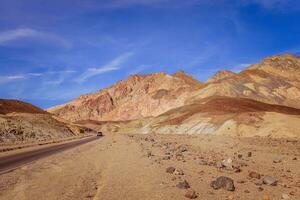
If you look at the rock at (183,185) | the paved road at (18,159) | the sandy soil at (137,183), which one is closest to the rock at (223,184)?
the sandy soil at (137,183)

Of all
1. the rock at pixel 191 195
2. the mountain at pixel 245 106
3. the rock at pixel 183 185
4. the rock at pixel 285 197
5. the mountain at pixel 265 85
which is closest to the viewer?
the rock at pixel 285 197

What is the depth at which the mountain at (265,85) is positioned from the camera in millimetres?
137125

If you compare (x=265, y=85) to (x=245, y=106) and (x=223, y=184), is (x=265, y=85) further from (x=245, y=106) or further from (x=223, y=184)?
(x=223, y=184)

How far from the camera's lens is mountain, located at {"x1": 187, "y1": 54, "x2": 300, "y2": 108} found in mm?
137125

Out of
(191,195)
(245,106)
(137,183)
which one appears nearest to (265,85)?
(245,106)

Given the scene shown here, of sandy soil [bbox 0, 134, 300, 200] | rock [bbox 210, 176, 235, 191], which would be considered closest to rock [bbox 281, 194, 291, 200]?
sandy soil [bbox 0, 134, 300, 200]

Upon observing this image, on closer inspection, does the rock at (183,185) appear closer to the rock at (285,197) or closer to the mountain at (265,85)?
the rock at (285,197)

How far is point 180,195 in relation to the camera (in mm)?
10211

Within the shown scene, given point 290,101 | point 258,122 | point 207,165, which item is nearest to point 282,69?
point 290,101

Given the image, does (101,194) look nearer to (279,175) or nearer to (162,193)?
(162,193)

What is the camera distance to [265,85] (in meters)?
148

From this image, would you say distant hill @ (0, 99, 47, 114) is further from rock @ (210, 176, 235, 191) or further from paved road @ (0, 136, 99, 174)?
rock @ (210, 176, 235, 191)

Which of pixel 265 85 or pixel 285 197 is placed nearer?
pixel 285 197

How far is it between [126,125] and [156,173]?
608 ft
